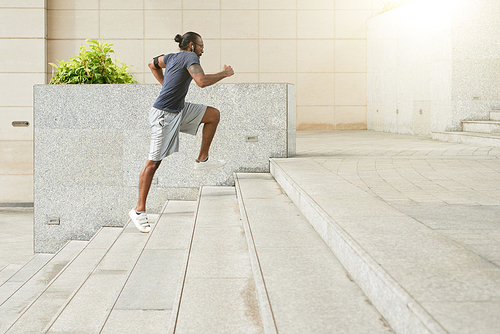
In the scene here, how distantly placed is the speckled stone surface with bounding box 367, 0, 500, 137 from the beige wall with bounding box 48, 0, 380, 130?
6.30 ft

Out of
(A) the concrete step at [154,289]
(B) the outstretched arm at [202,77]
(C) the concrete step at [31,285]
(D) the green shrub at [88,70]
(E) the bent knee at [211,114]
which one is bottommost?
(C) the concrete step at [31,285]

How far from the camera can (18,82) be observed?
16016mm

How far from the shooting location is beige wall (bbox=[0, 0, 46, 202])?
15.8m

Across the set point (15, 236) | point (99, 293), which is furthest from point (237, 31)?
point (99, 293)

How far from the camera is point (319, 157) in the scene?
7.92m

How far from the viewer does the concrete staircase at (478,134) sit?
933 centimetres

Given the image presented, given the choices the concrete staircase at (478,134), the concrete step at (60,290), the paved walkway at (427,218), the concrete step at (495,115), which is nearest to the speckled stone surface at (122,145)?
the concrete step at (60,290)

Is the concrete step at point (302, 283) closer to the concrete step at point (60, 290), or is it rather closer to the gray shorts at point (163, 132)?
the gray shorts at point (163, 132)

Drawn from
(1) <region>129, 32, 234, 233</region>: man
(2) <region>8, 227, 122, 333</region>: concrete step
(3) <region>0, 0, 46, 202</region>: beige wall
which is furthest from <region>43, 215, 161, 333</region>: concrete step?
(3) <region>0, 0, 46, 202</region>: beige wall

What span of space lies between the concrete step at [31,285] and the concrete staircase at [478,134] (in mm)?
7160

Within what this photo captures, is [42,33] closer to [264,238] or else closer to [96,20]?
[96,20]

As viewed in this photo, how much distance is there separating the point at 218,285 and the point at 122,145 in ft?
16.4

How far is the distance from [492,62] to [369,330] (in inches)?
408

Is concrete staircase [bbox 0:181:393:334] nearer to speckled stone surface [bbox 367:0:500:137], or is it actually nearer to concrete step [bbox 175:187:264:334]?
concrete step [bbox 175:187:264:334]
